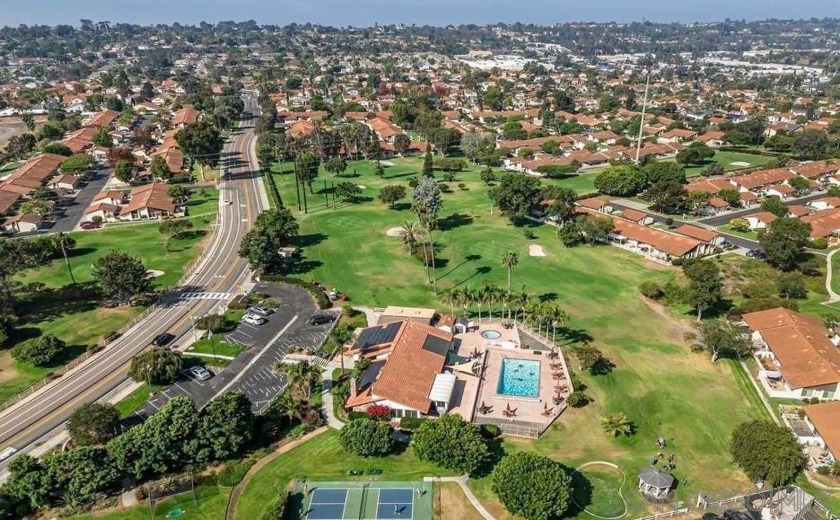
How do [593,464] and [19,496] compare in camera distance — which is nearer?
[19,496]

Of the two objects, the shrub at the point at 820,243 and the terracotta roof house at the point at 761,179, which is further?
the terracotta roof house at the point at 761,179

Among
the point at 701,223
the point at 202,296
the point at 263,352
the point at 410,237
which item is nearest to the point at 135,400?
Answer: the point at 263,352

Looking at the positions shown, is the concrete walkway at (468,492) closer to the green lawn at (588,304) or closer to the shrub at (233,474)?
the green lawn at (588,304)

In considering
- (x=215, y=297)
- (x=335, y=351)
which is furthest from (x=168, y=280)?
(x=335, y=351)

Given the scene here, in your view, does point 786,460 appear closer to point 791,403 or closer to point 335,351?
point 791,403

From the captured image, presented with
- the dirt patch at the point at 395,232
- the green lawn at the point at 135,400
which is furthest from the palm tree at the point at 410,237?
the green lawn at the point at 135,400

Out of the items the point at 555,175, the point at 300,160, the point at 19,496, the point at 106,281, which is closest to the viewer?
the point at 19,496

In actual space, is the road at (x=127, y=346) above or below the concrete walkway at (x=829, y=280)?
above

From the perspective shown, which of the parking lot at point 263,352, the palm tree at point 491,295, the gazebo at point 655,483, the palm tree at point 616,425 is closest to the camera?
the gazebo at point 655,483
